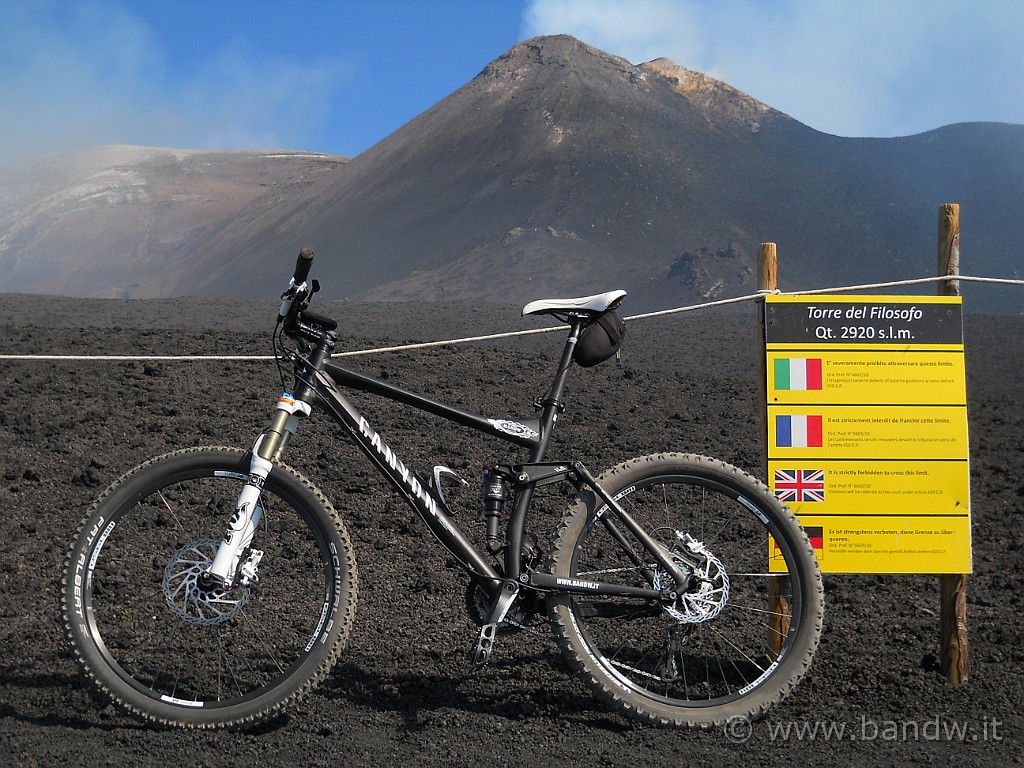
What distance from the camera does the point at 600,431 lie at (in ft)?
31.0

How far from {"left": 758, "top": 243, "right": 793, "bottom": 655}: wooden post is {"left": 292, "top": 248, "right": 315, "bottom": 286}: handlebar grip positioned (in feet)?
6.20

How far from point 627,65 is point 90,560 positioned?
9449 cm

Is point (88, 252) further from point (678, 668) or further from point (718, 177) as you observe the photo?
point (678, 668)

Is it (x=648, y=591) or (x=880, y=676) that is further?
(x=880, y=676)

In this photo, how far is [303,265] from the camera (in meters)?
3.51

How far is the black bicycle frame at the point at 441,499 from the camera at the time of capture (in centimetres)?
375

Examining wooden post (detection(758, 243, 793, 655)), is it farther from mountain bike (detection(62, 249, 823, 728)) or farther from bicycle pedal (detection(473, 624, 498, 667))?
bicycle pedal (detection(473, 624, 498, 667))

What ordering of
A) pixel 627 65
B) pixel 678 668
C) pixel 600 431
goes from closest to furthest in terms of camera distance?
pixel 678 668, pixel 600 431, pixel 627 65

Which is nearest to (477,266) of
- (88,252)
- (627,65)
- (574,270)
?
(574,270)

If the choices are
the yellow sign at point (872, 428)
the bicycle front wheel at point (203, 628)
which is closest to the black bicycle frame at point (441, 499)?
the bicycle front wheel at point (203, 628)

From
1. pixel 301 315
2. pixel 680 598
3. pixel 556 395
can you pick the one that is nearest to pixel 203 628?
pixel 301 315

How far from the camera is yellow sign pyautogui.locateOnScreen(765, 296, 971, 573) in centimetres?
428

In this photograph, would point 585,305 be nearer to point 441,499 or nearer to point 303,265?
point 441,499

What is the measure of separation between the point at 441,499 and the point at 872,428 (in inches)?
71.7
